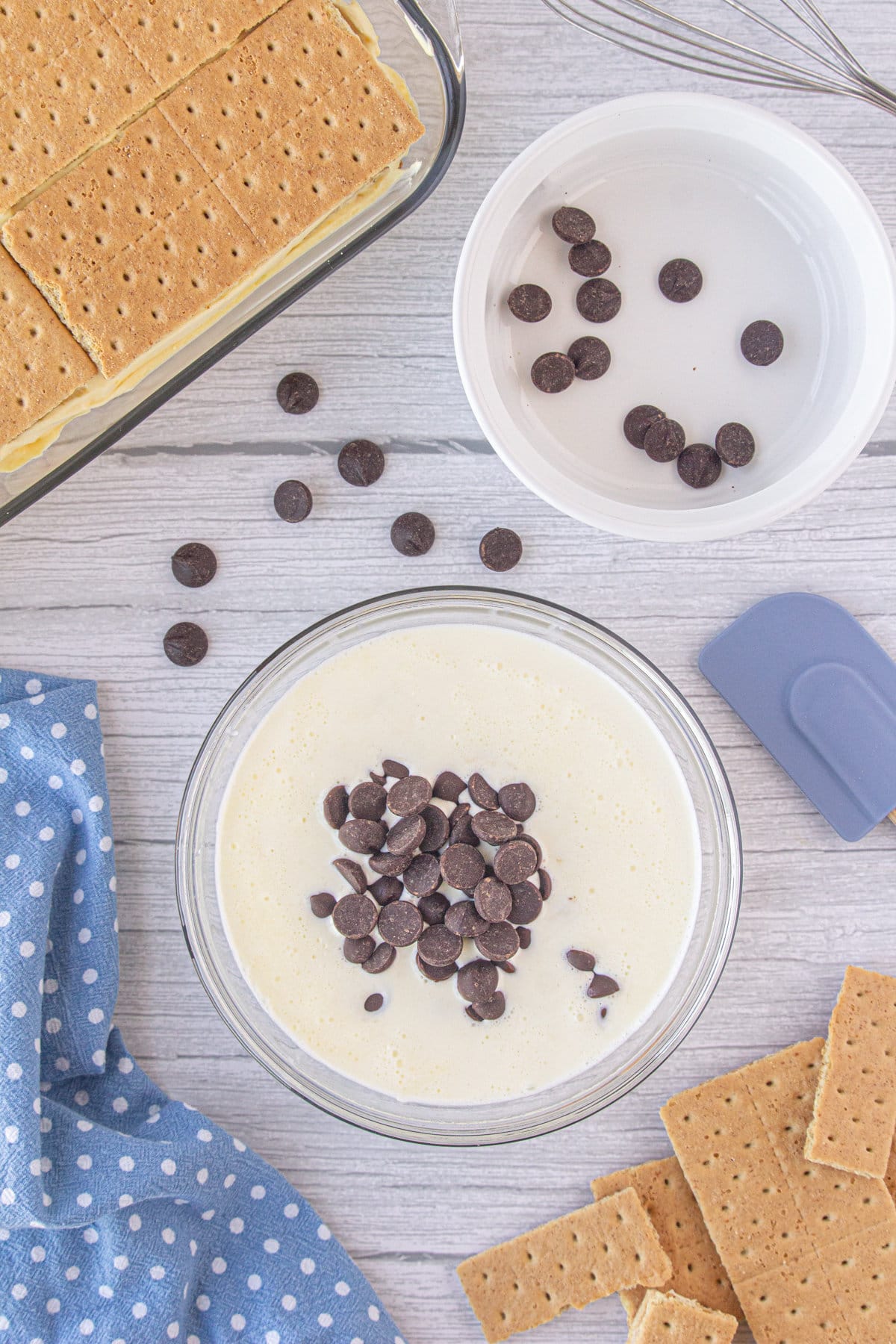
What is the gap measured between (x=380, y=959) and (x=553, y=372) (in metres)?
0.58

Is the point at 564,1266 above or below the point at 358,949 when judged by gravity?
below

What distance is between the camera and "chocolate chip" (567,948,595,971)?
94cm

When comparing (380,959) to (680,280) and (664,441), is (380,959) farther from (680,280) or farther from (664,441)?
(680,280)

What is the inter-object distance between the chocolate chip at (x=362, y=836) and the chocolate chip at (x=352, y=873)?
14 mm

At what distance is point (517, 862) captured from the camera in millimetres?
906

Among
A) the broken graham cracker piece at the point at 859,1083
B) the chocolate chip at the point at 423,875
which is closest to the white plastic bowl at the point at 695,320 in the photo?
the chocolate chip at the point at 423,875

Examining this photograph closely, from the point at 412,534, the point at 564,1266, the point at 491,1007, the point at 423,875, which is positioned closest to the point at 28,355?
the point at 412,534

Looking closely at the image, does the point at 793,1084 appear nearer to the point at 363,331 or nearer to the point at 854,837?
the point at 854,837

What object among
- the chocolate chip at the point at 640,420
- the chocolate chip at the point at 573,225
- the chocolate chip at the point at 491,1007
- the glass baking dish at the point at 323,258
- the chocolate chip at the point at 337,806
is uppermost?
the glass baking dish at the point at 323,258

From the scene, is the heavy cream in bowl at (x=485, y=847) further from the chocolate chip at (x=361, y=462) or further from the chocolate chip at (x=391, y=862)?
the chocolate chip at (x=361, y=462)

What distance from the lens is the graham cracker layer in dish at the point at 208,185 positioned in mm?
788

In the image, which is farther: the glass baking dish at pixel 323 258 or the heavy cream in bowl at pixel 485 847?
the heavy cream in bowl at pixel 485 847

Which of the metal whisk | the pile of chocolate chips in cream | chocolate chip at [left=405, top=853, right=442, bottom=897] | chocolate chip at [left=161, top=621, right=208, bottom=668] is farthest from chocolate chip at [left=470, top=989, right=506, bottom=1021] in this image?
the metal whisk

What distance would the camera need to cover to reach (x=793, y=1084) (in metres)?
0.98
